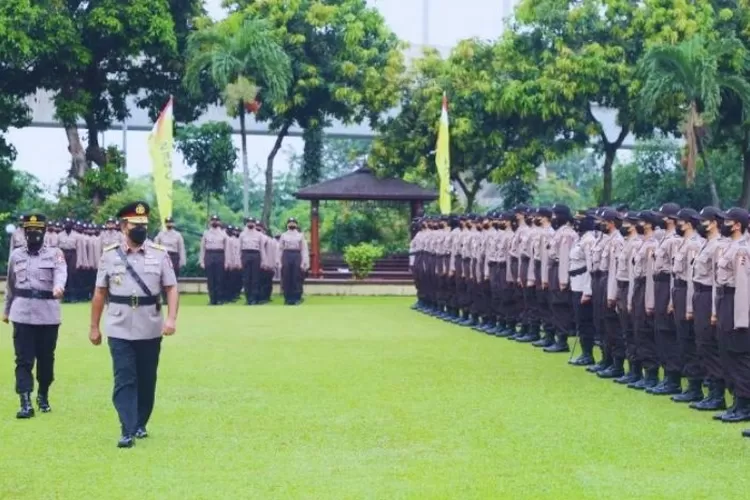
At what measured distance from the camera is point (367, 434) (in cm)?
1071

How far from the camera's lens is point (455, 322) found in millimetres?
23250

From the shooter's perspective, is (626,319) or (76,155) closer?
(626,319)

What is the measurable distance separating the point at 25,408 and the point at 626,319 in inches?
233

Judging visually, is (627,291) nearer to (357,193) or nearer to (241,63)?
(357,193)

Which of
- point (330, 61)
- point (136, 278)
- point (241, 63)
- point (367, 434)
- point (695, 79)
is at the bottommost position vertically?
point (367, 434)

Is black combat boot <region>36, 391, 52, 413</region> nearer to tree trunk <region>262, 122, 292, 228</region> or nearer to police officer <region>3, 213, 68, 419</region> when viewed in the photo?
police officer <region>3, 213, 68, 419</region>

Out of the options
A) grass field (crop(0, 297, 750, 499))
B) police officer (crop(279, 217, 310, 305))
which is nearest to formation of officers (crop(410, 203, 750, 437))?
grass field (crop(0, 297, 750, 499))

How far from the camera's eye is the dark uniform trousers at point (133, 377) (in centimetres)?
1024

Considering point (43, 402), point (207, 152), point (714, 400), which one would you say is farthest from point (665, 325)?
point (207, 152)

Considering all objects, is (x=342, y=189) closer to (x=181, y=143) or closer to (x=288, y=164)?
(x=181, y=143)

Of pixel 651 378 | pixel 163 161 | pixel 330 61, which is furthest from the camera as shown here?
pixel 330 61

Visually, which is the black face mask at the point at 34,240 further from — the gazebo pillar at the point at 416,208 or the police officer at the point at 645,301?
the gazebo pillar at the point at 416,208

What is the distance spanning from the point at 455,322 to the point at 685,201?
51.6 feet

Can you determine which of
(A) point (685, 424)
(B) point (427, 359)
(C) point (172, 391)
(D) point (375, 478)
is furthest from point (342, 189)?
(D) point (375, 478)
